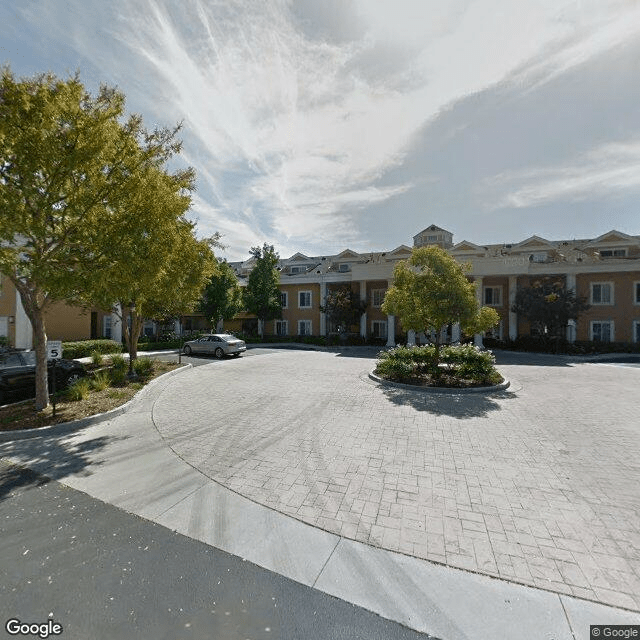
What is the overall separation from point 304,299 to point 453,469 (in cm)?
Answer: 2791

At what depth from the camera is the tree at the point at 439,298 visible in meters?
11.6

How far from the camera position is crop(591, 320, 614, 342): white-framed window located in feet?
80.3

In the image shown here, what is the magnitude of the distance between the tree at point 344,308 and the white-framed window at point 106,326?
61.2 ft

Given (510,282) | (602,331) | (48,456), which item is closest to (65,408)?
(48,456)

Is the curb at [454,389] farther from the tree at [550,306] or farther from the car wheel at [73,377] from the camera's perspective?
the tree at [550,306]

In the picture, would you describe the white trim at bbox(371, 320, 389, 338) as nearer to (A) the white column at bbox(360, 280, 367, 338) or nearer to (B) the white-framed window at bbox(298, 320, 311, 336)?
(A) the white column at bbox(360, 280, 367, 338)

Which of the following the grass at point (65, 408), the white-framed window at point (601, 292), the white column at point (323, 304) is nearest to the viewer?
the grass at point (65, 408)

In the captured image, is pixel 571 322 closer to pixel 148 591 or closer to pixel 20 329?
pixel 148 591

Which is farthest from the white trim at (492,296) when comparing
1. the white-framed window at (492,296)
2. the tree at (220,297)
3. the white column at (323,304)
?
the tree at (220,297)

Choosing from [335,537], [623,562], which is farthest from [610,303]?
[335,537]

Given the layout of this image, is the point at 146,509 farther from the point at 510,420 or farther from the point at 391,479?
the point at 510,420

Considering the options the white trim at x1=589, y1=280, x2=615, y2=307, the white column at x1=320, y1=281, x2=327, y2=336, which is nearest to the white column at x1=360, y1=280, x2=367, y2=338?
the white column at x1=320, y1=281, x2=327, y2=336

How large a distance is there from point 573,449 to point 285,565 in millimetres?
5777

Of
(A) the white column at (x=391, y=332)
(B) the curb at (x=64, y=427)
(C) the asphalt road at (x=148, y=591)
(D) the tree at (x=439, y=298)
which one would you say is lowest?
(C) the asphalt road at (x=148, y=591)
